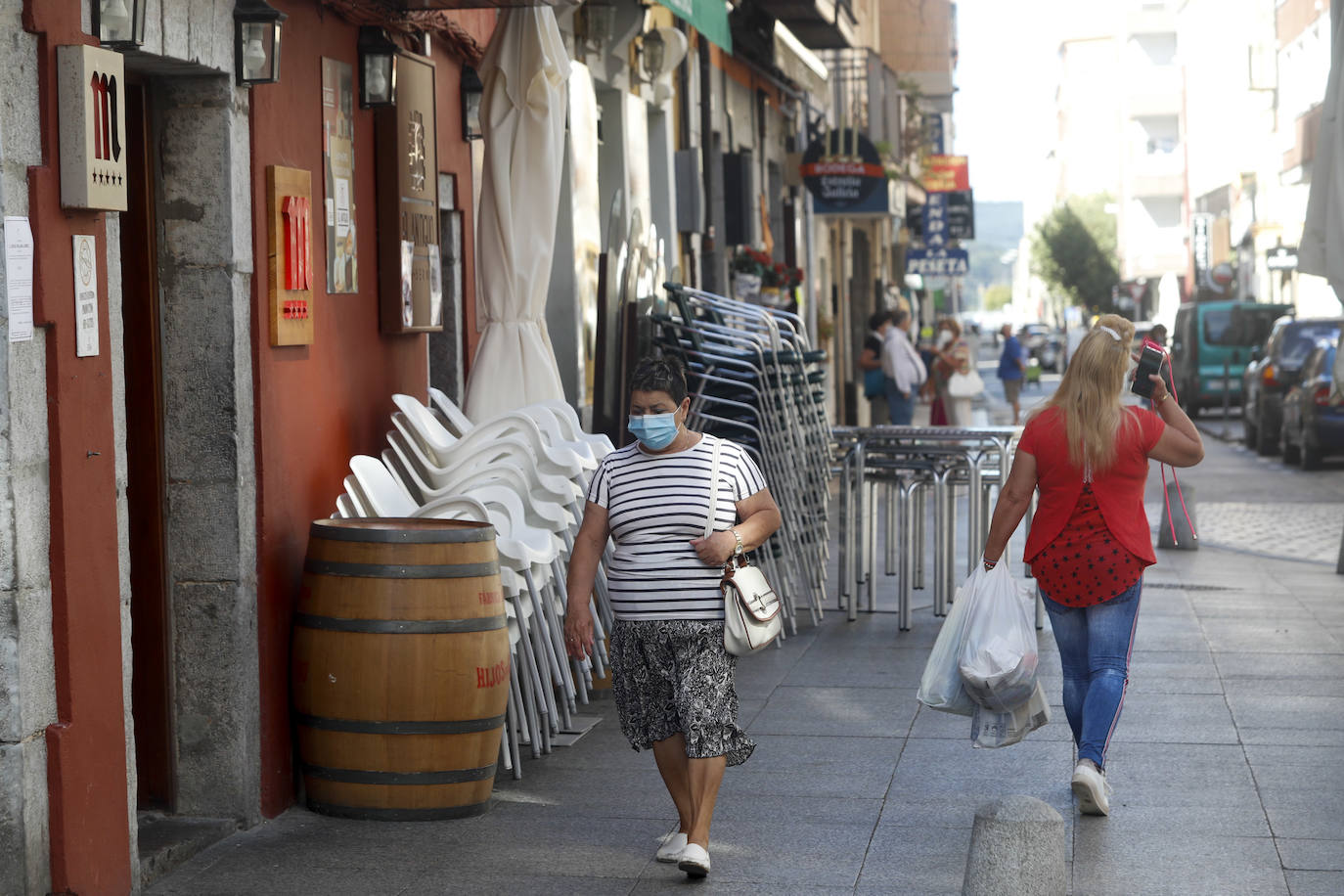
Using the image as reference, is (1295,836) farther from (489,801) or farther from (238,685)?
(238,685)

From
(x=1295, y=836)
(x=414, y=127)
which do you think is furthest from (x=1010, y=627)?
(x=414, y=127)

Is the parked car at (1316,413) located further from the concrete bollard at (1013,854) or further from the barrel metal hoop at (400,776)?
the concrete bollard at (1013,854)

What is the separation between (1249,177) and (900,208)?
29.7 m

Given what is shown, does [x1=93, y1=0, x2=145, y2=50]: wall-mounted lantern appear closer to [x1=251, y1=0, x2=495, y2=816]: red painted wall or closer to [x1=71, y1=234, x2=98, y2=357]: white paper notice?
[x1=71, y1=234, x2=98, y2=357]: white paper notice

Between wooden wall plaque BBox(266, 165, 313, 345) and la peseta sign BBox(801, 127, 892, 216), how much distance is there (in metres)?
15.9

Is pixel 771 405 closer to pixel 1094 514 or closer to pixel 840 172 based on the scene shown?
pixel 1094 514

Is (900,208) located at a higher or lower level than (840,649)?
higher

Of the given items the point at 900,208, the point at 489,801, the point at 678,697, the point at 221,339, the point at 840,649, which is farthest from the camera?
the point at 900,208

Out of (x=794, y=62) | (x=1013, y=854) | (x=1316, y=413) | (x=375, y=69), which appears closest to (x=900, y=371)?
(x=794, y=62)

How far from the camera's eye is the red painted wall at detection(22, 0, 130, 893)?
5078mm

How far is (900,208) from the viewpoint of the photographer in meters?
27.0

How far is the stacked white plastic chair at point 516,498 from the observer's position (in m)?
7.08

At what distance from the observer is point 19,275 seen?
4.90 meters

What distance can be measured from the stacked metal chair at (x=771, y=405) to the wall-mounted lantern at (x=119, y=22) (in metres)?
4.58
